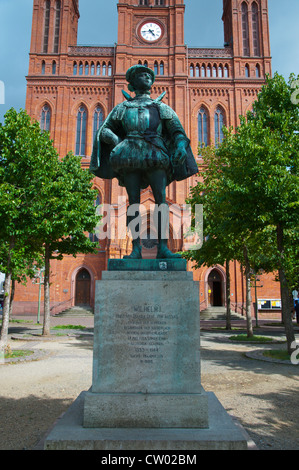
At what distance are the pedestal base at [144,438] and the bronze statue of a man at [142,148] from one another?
1686 millimetres

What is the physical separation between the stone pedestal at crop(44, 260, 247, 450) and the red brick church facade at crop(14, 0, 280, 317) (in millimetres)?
28523

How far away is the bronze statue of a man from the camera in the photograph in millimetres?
3936

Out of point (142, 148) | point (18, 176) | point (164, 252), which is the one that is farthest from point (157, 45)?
point (164, 252)

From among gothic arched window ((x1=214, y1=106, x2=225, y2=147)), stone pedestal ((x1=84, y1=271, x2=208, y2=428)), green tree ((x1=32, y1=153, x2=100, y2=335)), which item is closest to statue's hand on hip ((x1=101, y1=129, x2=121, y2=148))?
stone pedestal ((x1=84, y1=271, x2=208, y2=428))

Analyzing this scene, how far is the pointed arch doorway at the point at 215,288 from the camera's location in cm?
3259

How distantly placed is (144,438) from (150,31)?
4005cm

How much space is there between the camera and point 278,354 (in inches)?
396

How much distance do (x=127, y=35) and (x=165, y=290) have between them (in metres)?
37.9

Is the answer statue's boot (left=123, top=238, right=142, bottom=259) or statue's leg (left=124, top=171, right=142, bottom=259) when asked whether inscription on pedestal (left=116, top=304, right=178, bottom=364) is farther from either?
statue's leg (left=124, top=171, right=142, bottom=259)

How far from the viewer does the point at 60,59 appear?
34750 millimetres

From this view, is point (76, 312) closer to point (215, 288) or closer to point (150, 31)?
point (215, 288)

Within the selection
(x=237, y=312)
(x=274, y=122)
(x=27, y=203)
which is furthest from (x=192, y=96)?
(x=27, y=203)

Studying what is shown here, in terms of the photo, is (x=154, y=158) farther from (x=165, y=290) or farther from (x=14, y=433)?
(x=14, y=433)

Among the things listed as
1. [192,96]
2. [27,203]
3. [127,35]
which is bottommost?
[27,203]
